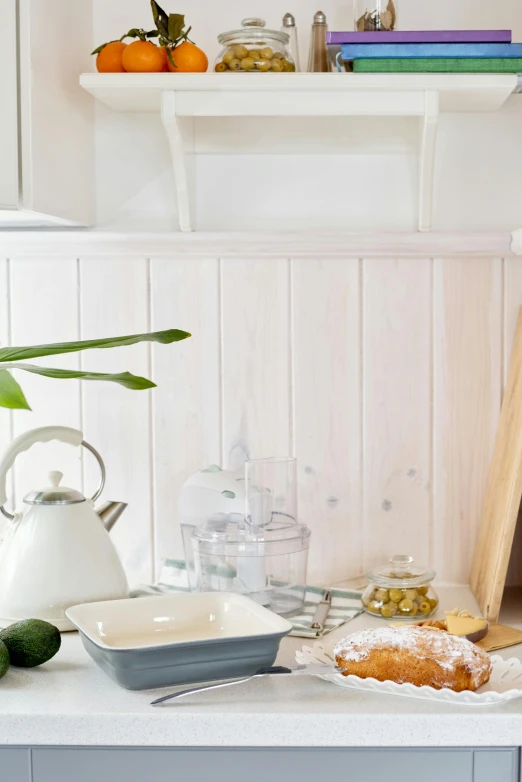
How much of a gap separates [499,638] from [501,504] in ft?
0.74

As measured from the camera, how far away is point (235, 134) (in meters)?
1.48

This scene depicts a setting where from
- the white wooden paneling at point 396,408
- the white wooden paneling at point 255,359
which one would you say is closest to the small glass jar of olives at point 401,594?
the white wooden paneling at point 396,408

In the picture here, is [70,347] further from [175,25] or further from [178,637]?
[175,25]

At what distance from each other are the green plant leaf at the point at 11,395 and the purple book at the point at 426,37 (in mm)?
A: 686

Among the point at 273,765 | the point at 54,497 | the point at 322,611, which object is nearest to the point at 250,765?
the point at 273,765

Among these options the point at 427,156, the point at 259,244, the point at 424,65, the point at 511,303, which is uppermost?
the point at 424,65

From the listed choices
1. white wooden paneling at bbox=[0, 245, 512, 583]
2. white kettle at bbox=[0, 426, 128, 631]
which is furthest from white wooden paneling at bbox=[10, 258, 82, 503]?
white kettle at bbox=[0, 426, 128, 631]

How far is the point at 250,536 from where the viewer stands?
1.31 metres

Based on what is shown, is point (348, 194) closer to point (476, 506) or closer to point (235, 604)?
point (476, 506)

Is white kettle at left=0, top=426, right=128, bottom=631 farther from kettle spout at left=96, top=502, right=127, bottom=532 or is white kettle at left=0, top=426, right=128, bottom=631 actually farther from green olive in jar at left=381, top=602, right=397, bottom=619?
green olive in jar at left=381, top=602, right=397, bottom=619

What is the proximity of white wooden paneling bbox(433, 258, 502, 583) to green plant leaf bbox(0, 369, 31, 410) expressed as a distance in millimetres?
765

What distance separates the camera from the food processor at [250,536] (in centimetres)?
130

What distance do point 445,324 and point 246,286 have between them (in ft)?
1.15

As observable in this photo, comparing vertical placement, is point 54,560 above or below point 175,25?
below
